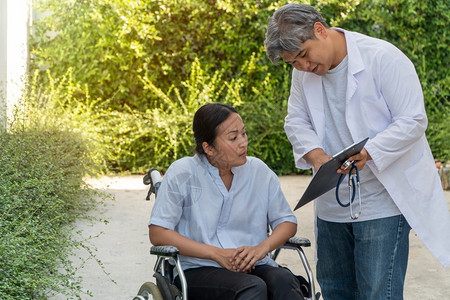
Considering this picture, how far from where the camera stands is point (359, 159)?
2781mm

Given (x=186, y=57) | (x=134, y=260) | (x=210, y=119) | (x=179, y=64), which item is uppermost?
(x=210, y=119)

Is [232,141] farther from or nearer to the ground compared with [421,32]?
farther from the ground

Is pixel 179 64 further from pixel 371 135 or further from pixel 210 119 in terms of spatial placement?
pixel 371 135

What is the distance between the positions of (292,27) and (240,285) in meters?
0.93

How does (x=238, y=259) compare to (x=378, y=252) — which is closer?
(x=378, y=252)

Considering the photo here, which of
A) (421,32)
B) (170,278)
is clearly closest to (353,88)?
(170,278)

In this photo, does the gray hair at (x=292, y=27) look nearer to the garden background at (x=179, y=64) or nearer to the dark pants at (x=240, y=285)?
the dark pants at (x=240, y=285)

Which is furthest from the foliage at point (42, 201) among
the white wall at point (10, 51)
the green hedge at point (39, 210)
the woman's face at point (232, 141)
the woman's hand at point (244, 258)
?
the woman's face at point (232, 141)

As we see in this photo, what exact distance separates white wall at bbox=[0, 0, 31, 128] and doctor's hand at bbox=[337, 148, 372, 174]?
532 centimetres

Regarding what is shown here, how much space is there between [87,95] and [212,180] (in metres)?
6.09

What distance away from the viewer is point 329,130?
9.84ft

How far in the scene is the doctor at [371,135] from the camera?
279cm

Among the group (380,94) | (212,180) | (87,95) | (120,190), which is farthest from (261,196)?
(87,95)

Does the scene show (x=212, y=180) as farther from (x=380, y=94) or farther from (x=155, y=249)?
(x=380, y=94)
